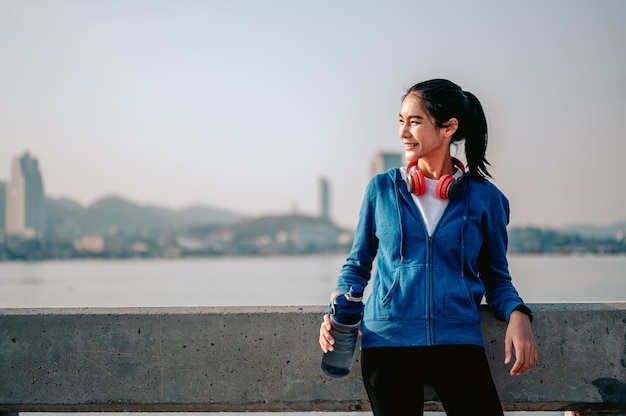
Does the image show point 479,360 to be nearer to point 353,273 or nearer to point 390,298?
point 390,298

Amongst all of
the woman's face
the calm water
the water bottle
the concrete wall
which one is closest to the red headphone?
the woman's face

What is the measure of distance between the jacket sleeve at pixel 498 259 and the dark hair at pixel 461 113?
17cm

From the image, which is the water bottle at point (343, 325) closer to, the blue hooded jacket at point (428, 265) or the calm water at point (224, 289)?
the blue hooded jacket at point (428, 265)

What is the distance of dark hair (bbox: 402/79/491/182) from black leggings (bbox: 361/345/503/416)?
804 millimetres

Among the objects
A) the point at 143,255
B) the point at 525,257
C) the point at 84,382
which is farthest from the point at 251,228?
the point at 84,382

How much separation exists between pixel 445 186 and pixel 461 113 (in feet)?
1.16

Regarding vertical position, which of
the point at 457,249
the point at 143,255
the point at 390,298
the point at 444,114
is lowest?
the point at 143,255

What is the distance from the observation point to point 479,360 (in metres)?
2.75

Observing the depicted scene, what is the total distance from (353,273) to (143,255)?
14100 centimetres

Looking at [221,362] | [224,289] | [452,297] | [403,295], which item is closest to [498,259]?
[452,297]

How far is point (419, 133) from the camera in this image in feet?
9.66

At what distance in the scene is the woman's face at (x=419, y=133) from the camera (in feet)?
9.65

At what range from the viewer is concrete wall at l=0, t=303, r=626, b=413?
11.7 feet

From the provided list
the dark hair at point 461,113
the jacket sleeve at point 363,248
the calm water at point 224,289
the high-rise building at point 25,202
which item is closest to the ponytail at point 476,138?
the dark hair at point 461,113
